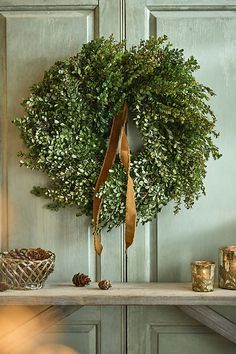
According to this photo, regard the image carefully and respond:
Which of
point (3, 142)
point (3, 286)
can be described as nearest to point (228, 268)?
point (3, 286)

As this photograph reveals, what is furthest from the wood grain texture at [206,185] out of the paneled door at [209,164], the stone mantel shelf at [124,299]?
the stone mantel shelf at [124,299]

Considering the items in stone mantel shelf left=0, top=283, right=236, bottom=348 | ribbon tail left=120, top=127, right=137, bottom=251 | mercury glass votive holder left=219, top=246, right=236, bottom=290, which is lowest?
stone mantel shelf left=0, top=283, right=236, bottom=348

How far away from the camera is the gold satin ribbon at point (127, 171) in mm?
2033

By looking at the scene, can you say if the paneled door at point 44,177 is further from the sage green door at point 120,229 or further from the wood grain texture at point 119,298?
the wood grain texture at point 119,298

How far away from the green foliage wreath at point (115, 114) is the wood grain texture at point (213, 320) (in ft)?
1.17

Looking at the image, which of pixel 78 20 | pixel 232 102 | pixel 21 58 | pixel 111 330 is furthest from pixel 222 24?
pixel 111 330

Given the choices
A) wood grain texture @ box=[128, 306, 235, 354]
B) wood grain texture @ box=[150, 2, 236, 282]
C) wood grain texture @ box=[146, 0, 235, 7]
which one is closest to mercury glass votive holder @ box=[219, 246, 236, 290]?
wood grain texture @ box=[150, 2, 236, 282]

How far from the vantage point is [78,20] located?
2197 millimetres

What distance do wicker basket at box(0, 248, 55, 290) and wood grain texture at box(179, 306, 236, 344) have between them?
0.48m

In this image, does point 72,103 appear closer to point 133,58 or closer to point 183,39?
point 133,58

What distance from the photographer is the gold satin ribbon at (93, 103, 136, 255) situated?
2033mm

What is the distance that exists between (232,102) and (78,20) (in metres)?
0.63

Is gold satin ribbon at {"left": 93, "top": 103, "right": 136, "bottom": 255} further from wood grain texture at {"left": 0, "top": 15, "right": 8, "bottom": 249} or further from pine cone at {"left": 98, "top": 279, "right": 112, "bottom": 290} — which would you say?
wood grain texture at {"left": 0, "top": 15, "right": 8, "bottom": 249}

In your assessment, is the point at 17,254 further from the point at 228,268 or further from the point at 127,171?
the point at 228,268
